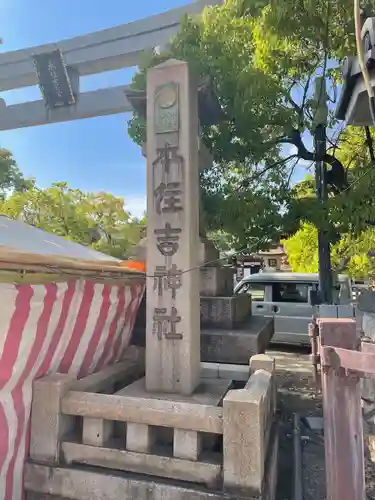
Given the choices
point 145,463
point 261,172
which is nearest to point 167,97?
point 145,463

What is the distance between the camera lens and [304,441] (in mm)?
4477

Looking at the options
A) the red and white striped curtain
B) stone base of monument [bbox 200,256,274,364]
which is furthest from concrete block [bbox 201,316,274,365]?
the red and white striped curtain

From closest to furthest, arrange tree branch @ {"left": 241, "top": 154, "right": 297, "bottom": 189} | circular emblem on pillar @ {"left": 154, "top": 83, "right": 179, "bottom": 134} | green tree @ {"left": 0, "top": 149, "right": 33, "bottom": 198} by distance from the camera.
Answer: circular emblem on pillar @ {"left": 154, "top": 83, "right": 179, "bottom": 134} → tree branch @ {"left": 241, "top": 154, "right": 297, "bottom": 189} → green tree @ {"left": 0, "top": 149, "right": 33, "bottom": 198}

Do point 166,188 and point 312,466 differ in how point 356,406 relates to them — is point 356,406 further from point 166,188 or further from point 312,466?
point 166,188

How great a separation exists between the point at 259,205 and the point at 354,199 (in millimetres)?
1618

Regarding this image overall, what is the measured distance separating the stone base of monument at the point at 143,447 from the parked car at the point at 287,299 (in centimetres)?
724

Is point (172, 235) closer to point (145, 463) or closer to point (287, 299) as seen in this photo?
point (145, 463)

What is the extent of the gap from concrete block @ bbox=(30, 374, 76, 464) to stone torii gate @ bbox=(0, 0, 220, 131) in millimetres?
10346

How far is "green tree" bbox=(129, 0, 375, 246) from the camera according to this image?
6.07 metres

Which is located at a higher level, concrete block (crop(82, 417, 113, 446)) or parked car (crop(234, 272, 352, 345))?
parked car (crop(234, 272, 352, 345))

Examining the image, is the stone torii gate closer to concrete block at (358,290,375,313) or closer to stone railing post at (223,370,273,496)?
concrete block at (358,290,375,313)

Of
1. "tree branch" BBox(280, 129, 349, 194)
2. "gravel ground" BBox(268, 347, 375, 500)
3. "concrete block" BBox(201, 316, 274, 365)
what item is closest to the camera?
"gravel ground" BBox(268, 347, 375, 500)

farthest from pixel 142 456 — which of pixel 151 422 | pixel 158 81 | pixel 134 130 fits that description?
pixel 134 130

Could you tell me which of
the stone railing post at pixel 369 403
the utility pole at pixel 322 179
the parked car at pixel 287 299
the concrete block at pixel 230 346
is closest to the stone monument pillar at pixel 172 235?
the concrete block at pixel 230 346
